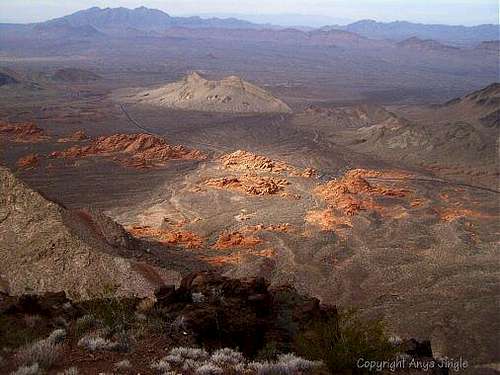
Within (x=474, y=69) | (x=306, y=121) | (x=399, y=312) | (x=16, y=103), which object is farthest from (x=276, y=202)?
(x=474, y=69)

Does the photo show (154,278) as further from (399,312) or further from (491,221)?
(491,221)

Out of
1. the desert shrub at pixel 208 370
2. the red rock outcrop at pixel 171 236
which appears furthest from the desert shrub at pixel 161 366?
the red rock outcrop at pixel 171 236

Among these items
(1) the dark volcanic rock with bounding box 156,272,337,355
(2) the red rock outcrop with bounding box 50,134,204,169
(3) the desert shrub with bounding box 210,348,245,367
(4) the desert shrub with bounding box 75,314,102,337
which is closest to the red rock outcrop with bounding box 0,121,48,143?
(2) the red rock outcrop with bounding box 50,134,204,169

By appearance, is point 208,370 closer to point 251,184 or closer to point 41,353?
point 41,353

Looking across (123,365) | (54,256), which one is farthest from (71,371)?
(54,256)

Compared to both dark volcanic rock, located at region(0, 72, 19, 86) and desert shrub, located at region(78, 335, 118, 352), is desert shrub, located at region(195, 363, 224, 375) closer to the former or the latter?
desert shrub, located at region(78, 335, 118, 352)

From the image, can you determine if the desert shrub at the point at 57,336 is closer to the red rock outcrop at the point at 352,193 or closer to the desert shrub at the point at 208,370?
the desert shrub at the point at 208,370
